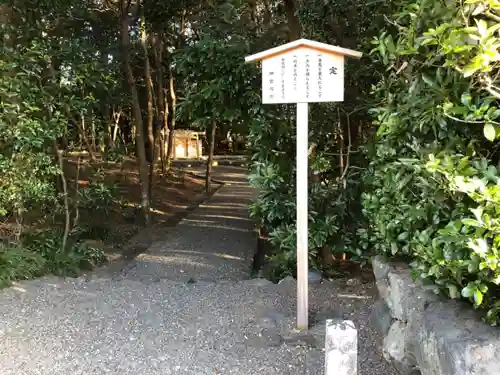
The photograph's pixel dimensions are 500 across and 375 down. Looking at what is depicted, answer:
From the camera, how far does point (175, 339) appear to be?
3.75 meters

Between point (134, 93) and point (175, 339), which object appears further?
point (134, 93)

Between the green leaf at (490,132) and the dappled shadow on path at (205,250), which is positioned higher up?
the green leaf at (490,132)

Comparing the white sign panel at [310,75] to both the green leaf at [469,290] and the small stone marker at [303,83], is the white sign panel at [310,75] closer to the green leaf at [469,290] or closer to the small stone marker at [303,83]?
the small stone marker at [303,83]

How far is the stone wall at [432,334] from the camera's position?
1913 millimetres

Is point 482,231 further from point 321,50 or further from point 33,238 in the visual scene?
point 33,238

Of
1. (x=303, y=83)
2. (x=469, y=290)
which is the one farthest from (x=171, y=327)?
(x=469, y=290)

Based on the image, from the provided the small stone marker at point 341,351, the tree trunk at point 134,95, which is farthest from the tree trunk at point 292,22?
the tree trunk at point 134,95

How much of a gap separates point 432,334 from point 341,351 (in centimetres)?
49

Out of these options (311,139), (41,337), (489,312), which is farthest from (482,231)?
(311,139)

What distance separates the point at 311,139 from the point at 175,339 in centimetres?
268

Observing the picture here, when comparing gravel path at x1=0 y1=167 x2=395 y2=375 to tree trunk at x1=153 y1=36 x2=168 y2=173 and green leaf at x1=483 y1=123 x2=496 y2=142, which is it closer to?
green leaf at x1=483 y1=123 x2=496 y2=142

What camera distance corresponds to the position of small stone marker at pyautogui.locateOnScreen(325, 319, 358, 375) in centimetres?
249

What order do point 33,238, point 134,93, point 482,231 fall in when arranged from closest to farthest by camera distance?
1. point 482,231
2. point 33,238
3. point 134,93

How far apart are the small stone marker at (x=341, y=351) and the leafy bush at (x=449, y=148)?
50 cm
